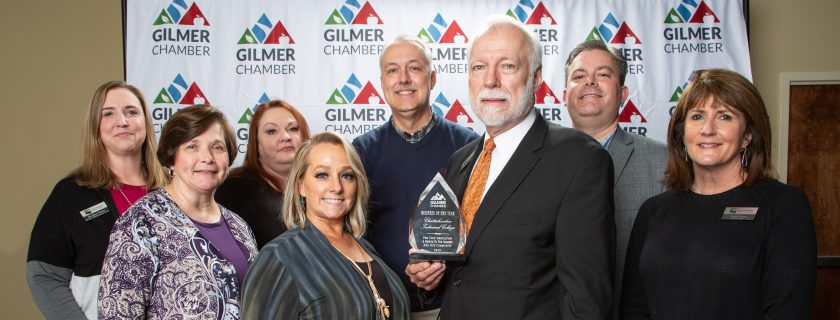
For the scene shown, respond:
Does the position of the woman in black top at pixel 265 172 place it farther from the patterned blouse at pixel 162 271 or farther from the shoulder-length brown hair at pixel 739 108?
the shoulder-length brown hair at pixel 739 108

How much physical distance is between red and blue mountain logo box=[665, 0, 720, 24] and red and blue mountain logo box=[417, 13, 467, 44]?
144cm

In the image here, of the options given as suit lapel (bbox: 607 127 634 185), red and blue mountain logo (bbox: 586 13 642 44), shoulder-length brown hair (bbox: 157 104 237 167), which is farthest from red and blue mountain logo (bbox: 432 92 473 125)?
shoulder-length brown hair (bbox: 157 104 237 167)

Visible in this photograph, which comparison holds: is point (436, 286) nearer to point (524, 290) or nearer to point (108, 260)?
point (524, 290)

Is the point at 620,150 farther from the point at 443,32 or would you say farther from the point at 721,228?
the point at 443,32

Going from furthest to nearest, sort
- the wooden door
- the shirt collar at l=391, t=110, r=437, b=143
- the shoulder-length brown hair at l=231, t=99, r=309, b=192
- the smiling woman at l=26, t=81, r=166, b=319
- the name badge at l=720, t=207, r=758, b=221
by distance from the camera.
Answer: the wooden door
the shoulder-length brown hair at l=231, t=99, r=309, b=192
the shirt collar at l=391, t=110, r=437, b=143
the smiling woman at l=26, t=81, r=166, b=319
the name badge at l=720, t=207, r=758, b=221

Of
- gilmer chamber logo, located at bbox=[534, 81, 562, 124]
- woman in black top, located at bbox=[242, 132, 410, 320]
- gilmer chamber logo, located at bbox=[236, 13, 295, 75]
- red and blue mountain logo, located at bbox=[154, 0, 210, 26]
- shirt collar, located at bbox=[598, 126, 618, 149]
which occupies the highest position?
red and blue mountain logo, located at bbox=[154, 0, 210, 26]

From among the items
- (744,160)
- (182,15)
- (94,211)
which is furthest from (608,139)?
(182,15)

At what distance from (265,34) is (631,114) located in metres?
2.57

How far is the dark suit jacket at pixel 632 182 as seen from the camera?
2.86m

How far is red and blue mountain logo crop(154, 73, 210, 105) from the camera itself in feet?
15.3

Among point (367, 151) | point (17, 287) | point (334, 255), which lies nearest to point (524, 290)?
point (334, 255)

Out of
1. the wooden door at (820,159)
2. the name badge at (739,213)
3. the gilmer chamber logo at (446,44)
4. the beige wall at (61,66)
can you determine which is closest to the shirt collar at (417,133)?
the name badge at (739,213)

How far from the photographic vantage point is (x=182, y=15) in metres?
4.71

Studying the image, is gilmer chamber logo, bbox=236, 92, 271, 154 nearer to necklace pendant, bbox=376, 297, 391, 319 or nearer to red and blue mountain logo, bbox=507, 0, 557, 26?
red and blue mountain logo, bbox=507, 0, 557, 26
